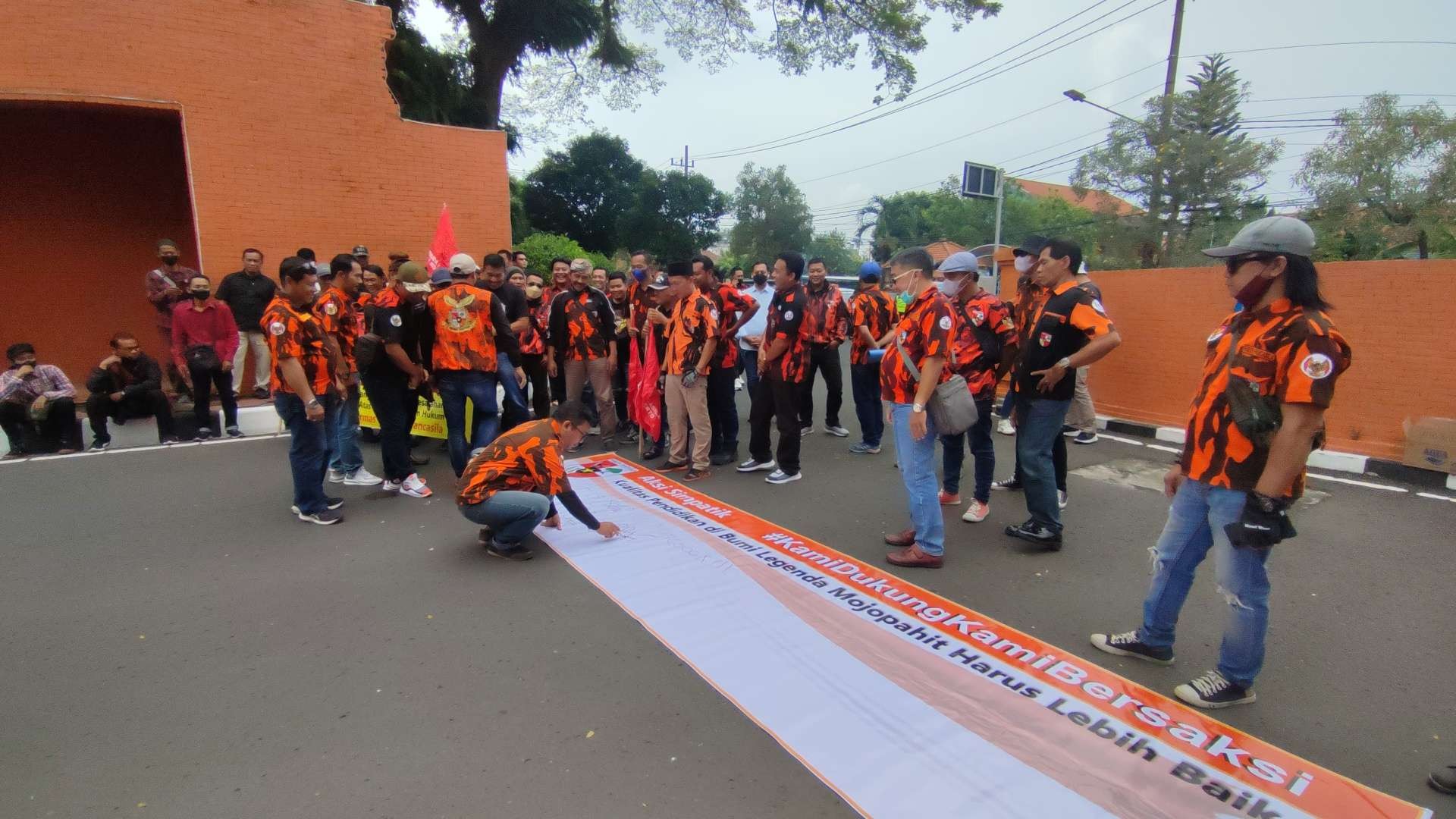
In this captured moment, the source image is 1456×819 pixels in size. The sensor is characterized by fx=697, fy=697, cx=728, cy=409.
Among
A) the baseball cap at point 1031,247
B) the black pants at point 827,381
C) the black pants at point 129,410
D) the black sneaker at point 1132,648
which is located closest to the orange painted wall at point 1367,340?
the baseball cap at point 1031,247

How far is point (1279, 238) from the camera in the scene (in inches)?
100

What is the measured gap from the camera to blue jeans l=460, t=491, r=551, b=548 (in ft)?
13.2

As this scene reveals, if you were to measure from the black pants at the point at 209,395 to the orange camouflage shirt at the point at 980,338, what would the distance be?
7.10m

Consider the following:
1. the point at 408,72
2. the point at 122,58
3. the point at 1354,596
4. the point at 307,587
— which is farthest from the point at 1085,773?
the point at 408,72

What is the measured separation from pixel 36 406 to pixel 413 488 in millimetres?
3953

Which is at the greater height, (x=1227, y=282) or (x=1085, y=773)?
(x=1227, y=282)

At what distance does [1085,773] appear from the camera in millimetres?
2346

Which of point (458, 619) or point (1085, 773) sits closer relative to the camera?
point (1085, 773)

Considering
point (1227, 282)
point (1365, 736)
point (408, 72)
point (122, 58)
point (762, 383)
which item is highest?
point (408, 72)

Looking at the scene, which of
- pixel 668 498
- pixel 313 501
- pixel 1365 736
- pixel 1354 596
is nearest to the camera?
pixel 1365 736

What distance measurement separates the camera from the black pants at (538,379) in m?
7.07

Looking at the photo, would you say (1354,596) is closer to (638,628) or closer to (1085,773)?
(1085,773)

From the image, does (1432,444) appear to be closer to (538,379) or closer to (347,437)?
(538,379)

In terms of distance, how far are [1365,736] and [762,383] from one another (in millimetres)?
4163
